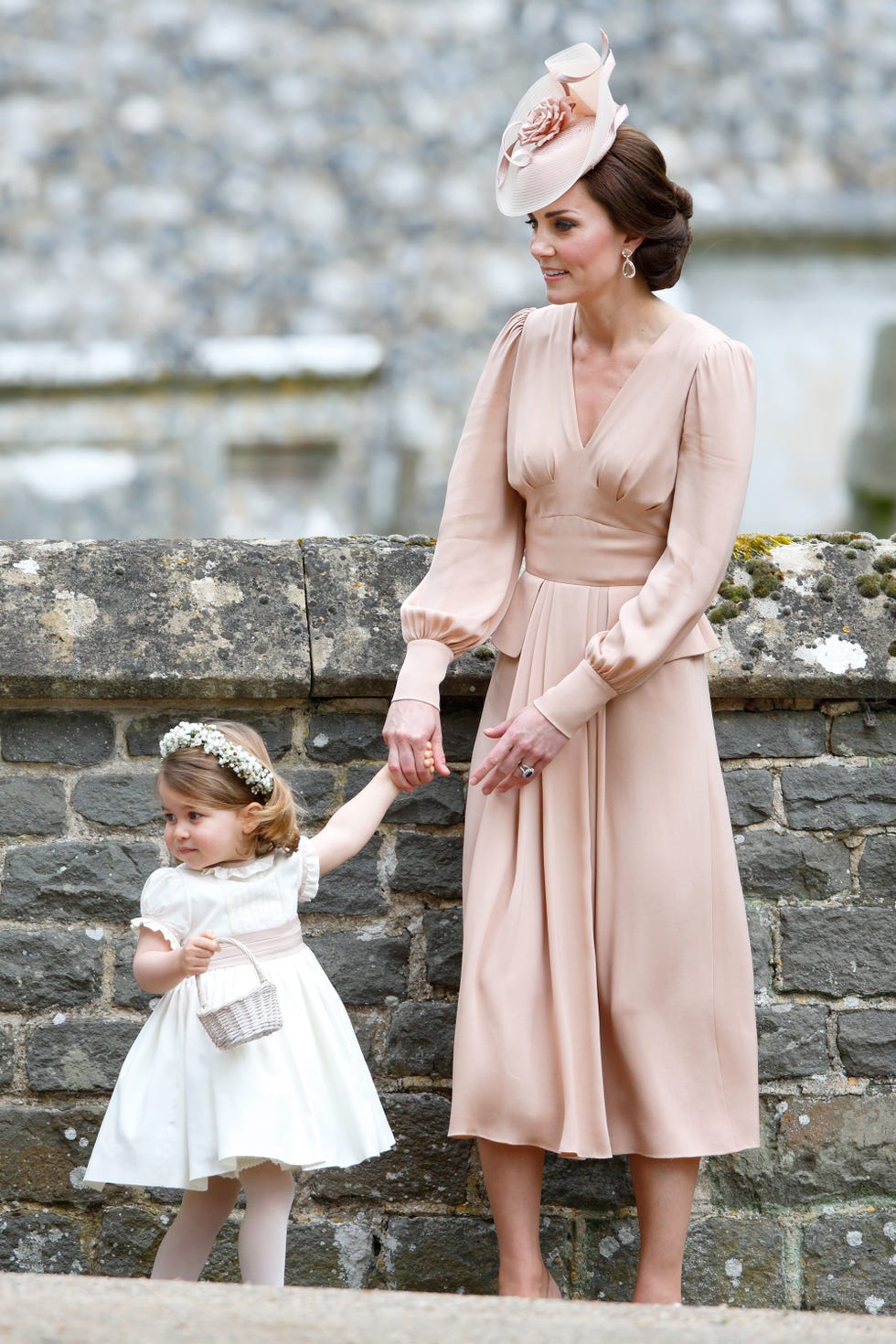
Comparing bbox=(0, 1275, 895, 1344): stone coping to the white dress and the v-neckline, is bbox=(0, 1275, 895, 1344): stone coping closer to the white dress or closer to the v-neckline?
the white dress

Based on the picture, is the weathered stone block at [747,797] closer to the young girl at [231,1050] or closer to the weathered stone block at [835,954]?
the weathered stone block at [835,954]

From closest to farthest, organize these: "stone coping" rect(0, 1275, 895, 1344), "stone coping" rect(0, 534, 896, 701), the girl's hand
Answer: "stone coping" rect(0, 1275, 895, 1344) → the girl's hand → "stone coping" rect(0, 534, 896, 701)

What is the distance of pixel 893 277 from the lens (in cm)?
1116

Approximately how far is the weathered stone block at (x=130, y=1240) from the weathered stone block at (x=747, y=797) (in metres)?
1.28

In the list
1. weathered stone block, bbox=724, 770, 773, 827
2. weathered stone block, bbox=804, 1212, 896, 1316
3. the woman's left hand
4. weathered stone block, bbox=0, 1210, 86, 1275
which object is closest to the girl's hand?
the woman's left hand

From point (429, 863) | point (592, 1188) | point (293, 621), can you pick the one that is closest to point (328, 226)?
point (293, 621)

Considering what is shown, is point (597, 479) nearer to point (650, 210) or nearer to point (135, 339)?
point (650, 210)

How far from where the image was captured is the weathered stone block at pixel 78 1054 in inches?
121

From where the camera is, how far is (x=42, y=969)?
121 inches

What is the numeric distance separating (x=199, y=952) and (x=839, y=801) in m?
1.30

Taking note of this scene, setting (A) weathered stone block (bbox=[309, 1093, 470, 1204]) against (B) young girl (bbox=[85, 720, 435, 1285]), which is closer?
(B) young girl (bbox=[85, 720, 435, 1285])

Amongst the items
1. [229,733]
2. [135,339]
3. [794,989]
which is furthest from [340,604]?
[135,339]

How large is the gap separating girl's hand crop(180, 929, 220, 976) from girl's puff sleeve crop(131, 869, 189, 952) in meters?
0.12

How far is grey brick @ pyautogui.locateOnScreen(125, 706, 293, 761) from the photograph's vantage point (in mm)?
3098
